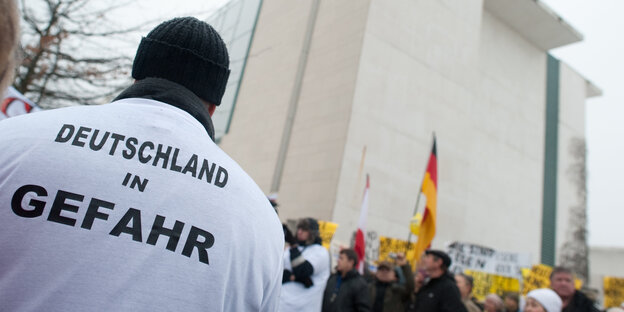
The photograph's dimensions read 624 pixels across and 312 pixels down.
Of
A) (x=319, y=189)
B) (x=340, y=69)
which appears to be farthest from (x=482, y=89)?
(x=319, y=189)

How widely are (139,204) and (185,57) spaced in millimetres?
473

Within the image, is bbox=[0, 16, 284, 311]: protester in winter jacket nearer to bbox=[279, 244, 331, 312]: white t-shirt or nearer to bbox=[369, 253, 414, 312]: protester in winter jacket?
bbox=[279, 244, 331, 312]: white t-shirt

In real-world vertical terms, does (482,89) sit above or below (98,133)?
above

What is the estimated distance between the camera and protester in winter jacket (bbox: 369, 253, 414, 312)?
18.8 ft

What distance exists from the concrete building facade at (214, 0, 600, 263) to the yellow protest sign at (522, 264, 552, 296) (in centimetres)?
544

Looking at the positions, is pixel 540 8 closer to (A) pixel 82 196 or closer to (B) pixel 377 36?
(B) pixel 377 36

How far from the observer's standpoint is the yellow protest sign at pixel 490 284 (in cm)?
998

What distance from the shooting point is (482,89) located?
23172 millimetres

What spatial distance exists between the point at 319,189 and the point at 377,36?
5822 mm

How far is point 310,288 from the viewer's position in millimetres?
4738

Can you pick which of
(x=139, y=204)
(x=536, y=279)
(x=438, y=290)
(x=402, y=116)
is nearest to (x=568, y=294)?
(x=438, y=290)

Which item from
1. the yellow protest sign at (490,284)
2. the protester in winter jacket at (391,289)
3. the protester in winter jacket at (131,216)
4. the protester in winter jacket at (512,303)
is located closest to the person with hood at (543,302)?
the protester in winter jacket at (391,289)

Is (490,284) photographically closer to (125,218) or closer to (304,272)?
(304,272)

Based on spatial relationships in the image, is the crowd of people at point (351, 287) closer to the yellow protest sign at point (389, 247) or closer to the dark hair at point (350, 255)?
the dark hair at point (350, 255)
